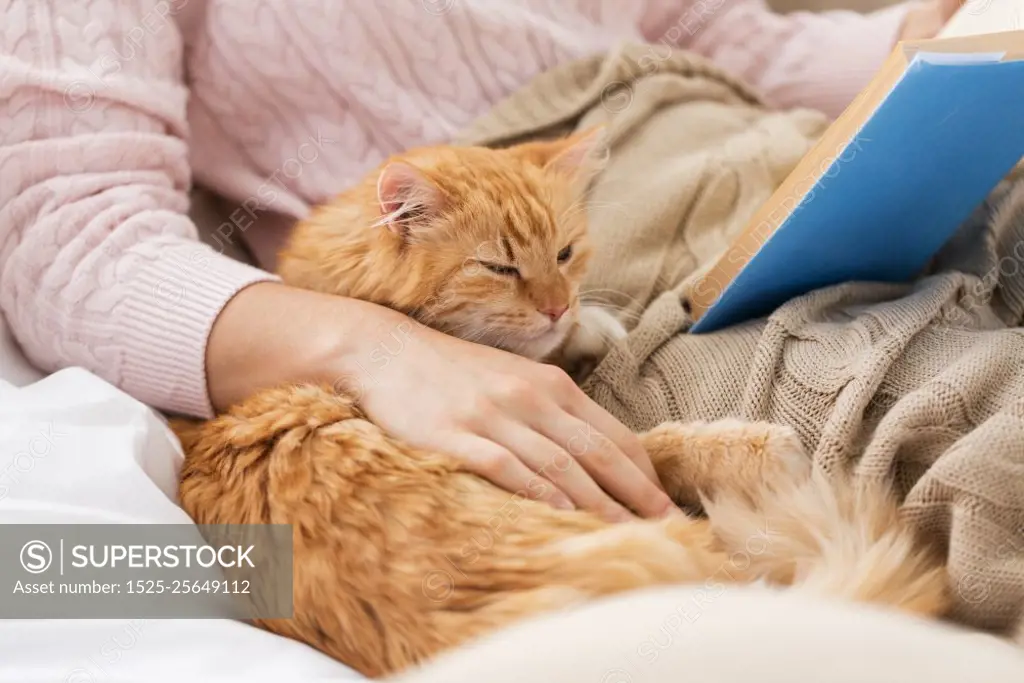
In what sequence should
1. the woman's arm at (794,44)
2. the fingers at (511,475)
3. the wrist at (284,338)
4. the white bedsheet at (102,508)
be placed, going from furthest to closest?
the woman's arm at (794,44) < the wrist at (284,338) < the fingers at (511,475) < the white bedsheet at (102,508)

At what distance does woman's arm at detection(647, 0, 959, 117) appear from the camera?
145cm

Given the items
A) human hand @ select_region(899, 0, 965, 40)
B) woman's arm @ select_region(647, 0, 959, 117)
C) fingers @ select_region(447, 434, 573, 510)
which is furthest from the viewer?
woman's arm @ select_region(647, 0, 959, 117)

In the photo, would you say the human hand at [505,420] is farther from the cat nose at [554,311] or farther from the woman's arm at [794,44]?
the woman's arm at [794,44]

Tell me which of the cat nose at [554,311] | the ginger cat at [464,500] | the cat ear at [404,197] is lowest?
the ginger cat at [464,500]

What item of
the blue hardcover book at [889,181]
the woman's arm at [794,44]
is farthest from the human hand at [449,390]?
the woman's arm at [794,44]

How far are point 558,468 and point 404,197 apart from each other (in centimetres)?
35

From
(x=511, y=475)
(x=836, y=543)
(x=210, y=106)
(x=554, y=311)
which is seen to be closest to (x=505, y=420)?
(x=511, y=475)

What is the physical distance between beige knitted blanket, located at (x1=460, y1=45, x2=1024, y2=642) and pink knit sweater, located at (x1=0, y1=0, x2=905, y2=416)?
12cm

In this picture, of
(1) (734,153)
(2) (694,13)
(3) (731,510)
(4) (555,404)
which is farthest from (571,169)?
(2) (694,13)

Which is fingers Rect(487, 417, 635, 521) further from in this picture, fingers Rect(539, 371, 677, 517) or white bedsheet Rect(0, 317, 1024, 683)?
white bedsheet Rect(0, 317, 1024, 683)

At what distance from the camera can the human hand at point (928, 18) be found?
134cm

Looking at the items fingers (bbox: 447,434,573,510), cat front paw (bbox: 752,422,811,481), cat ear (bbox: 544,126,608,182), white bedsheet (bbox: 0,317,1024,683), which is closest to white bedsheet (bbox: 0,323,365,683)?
white bedsheet (bbox: 0,317,1024,683)

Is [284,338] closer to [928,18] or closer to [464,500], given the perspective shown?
[464,500]

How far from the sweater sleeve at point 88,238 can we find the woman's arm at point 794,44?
0.99 m
